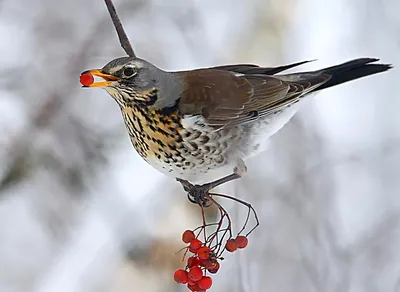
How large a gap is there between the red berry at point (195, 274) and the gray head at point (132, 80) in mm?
326

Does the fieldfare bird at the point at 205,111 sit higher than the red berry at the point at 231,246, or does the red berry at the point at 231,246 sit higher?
the fieldfare bird at the point at 205,111

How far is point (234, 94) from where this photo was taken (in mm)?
1251

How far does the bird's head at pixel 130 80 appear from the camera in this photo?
996 millimetres

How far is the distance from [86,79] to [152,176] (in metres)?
1.28

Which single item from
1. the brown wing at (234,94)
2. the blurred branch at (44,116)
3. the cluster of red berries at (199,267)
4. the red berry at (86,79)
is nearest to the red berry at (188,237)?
the cluster of red berries at (199,267)

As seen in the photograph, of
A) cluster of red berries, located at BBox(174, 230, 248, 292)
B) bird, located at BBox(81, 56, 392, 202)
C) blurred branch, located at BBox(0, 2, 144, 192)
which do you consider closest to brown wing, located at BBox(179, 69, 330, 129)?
bird, located at BBox(81, 56, 392, 202)

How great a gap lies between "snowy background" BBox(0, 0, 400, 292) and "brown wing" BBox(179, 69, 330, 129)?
75 centimetres

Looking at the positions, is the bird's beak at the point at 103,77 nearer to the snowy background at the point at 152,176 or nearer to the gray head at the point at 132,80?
the gray head at the point at 132,80

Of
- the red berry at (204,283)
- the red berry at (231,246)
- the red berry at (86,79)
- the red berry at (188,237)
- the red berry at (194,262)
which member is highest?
the red berry at (86,79)

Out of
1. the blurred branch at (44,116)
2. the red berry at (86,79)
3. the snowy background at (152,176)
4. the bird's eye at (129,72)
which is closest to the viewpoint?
the red berry at (86,79)

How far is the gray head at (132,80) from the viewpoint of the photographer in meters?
1.00

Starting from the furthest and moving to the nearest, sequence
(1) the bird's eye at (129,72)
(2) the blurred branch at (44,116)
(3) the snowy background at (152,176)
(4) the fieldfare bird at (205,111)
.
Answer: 1. (3) the snowy background at (152,176)
2. (2) the blurred branch at (44,116)
3. (4) the fieldfare bird at (205,111)
4. (1) the bird's eye at (129,72)

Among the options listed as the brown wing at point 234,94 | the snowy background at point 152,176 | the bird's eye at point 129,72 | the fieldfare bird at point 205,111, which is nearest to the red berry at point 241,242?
the fieldfare bird at point 205,111

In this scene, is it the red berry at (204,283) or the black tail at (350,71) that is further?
the black tail at (350,71)
